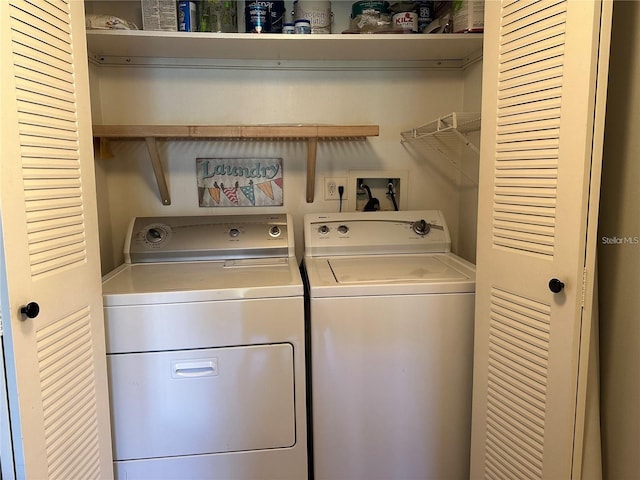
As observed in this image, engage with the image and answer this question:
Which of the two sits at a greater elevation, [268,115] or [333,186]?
[268,115]

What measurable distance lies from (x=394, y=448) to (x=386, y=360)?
0.34 meters

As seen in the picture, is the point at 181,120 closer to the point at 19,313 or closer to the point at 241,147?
the point at 241,147

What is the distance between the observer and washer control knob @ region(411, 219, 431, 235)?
6.51 feet

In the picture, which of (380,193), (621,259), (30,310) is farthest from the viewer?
(380,193)

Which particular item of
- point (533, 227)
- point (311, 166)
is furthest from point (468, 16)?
point (533, 227)

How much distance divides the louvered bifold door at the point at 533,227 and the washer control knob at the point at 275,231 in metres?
0.89

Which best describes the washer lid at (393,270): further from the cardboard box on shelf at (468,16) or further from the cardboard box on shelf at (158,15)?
the cardboard box on shelf at (158,15)

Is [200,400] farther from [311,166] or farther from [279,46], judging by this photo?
[279,46]

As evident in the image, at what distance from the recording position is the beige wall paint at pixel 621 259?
42.8 inches

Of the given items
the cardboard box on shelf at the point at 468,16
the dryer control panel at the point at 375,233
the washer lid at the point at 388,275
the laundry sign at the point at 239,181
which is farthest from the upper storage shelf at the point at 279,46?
the washer lid at the point at 388,275

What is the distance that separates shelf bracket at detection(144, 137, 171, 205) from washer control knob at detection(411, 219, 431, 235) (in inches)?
45.3

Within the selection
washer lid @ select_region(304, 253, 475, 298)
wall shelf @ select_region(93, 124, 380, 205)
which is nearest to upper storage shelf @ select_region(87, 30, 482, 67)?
wall shelf @ select_region(93, 124, 380, 205)

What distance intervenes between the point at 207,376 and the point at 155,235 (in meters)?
0.74

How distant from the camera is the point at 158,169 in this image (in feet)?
6.36
